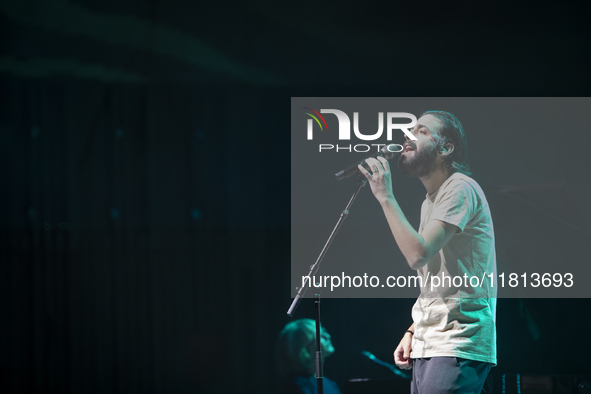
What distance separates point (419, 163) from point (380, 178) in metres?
0.21

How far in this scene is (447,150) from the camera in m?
2.73

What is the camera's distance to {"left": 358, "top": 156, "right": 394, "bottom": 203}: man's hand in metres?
2.77

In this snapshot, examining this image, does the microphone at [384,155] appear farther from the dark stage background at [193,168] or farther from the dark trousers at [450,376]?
the dark trousers at [450,376]

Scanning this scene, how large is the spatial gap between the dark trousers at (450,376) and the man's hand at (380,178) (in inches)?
36.2

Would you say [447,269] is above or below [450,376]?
above

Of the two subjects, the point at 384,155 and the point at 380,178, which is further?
the point at 384,155

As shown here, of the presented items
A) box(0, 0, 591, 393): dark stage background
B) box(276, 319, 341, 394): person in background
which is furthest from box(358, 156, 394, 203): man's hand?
box(276, 319, 341, 394): person in background

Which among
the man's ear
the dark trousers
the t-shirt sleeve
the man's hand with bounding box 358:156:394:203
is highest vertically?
the man's ear

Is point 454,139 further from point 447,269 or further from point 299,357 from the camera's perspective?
point 299,357

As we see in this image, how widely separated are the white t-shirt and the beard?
0.21 meters

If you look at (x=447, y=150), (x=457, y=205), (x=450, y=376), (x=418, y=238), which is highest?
(x=447, y=150)

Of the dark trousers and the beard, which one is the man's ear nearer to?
the beard

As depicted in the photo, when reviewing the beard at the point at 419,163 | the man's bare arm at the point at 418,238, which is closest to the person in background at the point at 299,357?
the man's bare arm at the point at 418,238

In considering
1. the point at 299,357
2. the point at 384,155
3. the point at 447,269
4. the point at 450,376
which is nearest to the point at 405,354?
the point at 450,376
